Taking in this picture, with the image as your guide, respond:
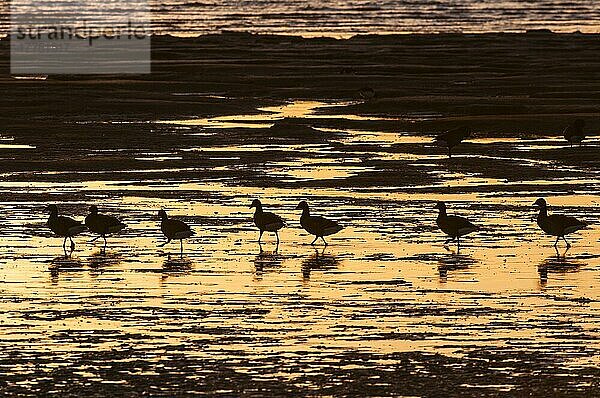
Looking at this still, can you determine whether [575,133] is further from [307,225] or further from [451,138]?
[307,225]

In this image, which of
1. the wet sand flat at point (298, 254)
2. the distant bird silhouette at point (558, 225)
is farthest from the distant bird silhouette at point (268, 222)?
the distant bird silhouette at point (558, 225)

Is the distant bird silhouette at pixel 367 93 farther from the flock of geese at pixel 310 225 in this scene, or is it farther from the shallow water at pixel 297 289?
the flock of geese at pixel 310 225

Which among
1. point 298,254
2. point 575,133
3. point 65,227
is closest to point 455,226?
point 298,254

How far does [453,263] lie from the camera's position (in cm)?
1888

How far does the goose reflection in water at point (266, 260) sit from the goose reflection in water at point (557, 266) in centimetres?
315

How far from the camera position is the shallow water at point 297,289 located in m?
13.3

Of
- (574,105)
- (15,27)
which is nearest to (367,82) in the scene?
(574,105)

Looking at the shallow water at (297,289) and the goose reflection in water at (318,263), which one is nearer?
the shallow water at (297,289)

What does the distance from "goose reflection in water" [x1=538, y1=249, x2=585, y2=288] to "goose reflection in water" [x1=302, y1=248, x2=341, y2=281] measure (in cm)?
246

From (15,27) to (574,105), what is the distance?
64.7 metres

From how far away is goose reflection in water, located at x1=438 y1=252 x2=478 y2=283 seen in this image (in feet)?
59.9

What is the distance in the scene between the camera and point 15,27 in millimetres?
100500

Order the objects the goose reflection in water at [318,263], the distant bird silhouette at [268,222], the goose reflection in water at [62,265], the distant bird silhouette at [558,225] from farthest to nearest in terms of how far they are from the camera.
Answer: the distant bird silhouette at [268,222]
the distant bird silhouette at [558,225]
the goose reflection in water at [318,263]
the goose reflection in water at [62,265]

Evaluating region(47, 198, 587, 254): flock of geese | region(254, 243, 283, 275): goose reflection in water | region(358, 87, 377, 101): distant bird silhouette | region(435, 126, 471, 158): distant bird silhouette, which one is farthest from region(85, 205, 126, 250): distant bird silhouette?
region(358, 87, 377, 101): distant bird silhouette
